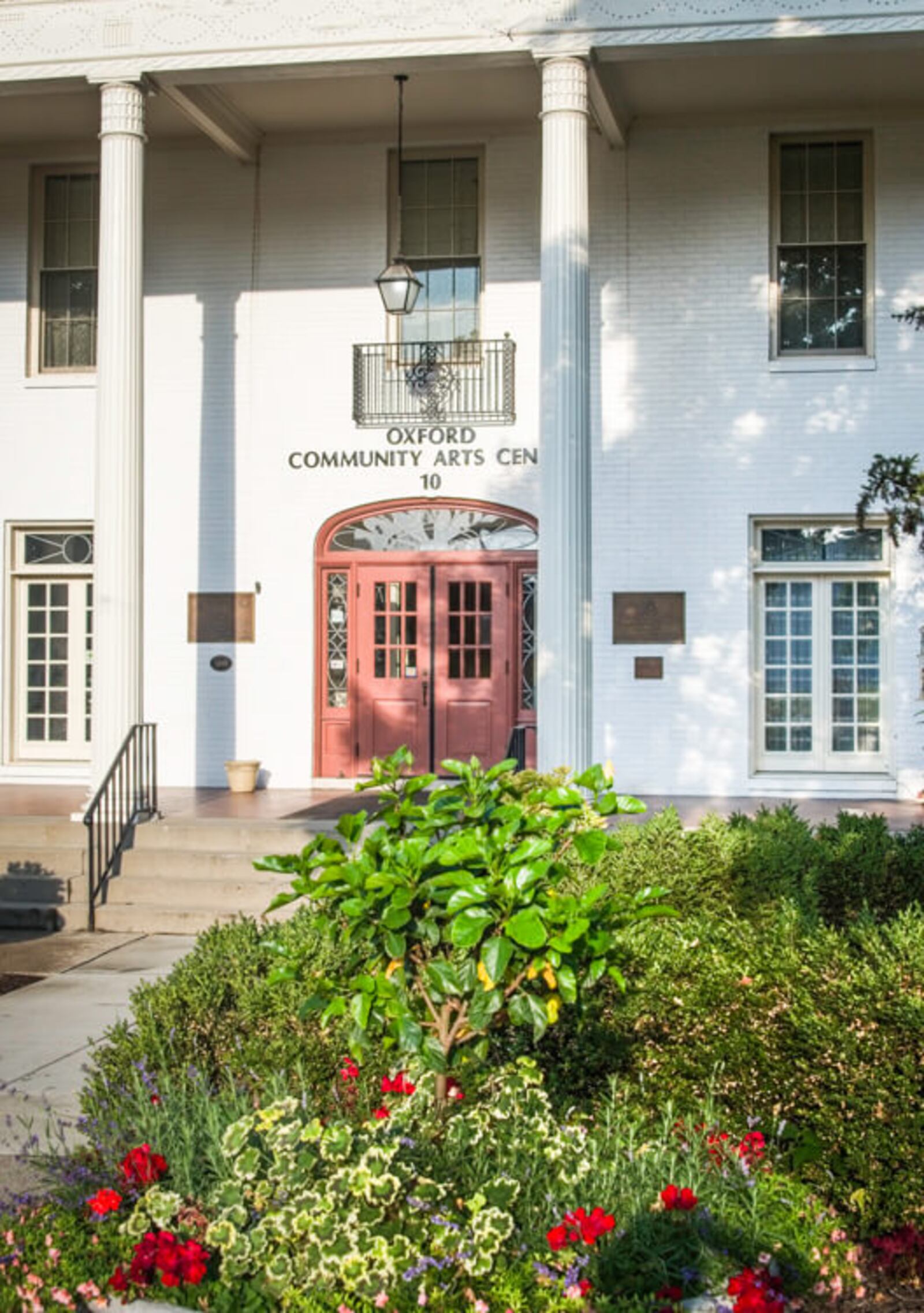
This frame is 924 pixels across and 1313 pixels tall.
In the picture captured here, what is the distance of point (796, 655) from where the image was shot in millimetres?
15602

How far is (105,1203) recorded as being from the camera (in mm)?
4195

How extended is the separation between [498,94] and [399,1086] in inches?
479

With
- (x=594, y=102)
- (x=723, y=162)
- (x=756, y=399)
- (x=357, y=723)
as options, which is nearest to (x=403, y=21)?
(x=594, y=102)

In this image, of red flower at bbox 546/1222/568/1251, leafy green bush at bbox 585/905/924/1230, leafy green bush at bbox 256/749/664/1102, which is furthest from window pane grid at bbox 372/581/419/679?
red flower at bbox 546/1222/568/1251

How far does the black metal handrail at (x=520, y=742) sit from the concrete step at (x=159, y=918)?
3.02 m

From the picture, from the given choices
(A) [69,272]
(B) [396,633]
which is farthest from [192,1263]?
(A) [69,272]

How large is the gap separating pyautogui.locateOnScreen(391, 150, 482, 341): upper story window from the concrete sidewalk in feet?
24.7

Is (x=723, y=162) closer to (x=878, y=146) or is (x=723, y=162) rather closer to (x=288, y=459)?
(x=878, y=146)

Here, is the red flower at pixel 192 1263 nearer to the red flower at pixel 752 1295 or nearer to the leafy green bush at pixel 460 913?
the leafy green bush at pixel 460 913

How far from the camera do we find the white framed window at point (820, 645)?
607 inches

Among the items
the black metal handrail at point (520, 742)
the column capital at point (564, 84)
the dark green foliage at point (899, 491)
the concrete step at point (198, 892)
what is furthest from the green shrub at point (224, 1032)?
the column capital at point (564, 84)

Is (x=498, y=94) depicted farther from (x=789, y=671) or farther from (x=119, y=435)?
(x=789, y=671)

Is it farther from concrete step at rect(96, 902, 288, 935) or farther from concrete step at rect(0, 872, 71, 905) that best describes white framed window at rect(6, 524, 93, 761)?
concrete step at rect(96, 902, 288, 935)

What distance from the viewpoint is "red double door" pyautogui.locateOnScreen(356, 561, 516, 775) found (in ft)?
52.0
